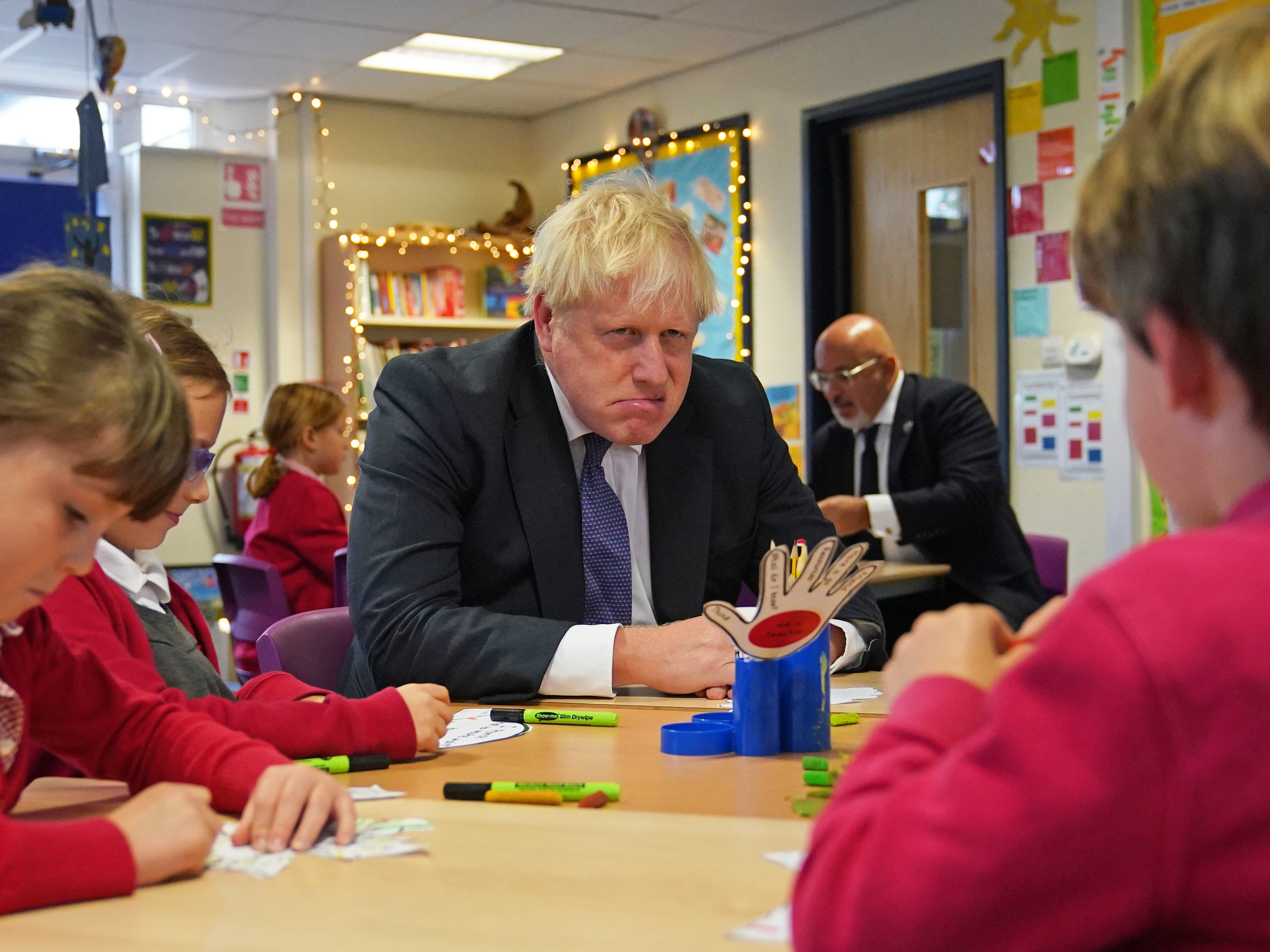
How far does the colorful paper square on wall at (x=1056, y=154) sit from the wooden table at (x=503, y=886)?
13.4 ft

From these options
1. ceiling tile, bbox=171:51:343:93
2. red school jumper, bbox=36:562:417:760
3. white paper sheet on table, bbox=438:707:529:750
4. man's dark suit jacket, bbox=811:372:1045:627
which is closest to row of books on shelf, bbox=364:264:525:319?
ceiling tile, bbox=171:51:343:93

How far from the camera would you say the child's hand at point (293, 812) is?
3.40 feet

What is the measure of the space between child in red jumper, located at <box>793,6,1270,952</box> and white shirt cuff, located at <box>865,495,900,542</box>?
3.33 m

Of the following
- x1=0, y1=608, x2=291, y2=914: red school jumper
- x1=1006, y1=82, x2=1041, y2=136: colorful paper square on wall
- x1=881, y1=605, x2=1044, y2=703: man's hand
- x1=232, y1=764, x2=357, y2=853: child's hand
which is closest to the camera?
x1=881, y1=605, x2=1044, y2=703: man's hand

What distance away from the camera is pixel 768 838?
1.02 meters

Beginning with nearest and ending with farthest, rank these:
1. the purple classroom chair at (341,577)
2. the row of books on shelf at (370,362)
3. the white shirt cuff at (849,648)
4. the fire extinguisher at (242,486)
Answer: the white shirt cuff at (849,648) → the purple classroom chair at (341,577) → the fire extinguisher at (242,486) → the row of books on shelf at (370,362)

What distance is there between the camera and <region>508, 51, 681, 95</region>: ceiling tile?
6.36 metres

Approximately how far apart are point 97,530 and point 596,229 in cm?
111

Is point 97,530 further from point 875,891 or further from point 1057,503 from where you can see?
point 1057,503

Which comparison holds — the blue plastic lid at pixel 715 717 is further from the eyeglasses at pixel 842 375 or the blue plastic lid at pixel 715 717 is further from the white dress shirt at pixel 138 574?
the eyeglasses at pixel 842 375

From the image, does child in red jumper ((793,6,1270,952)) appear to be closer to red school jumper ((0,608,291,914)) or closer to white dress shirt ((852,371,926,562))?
red school jumper ((0,608,291,914))

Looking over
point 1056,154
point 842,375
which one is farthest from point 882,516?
point 1056,154

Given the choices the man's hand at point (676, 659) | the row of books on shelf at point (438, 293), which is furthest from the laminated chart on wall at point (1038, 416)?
the man's hand at point (676, 659)

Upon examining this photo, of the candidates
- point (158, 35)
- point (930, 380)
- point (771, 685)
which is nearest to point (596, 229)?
point (771, 685)
